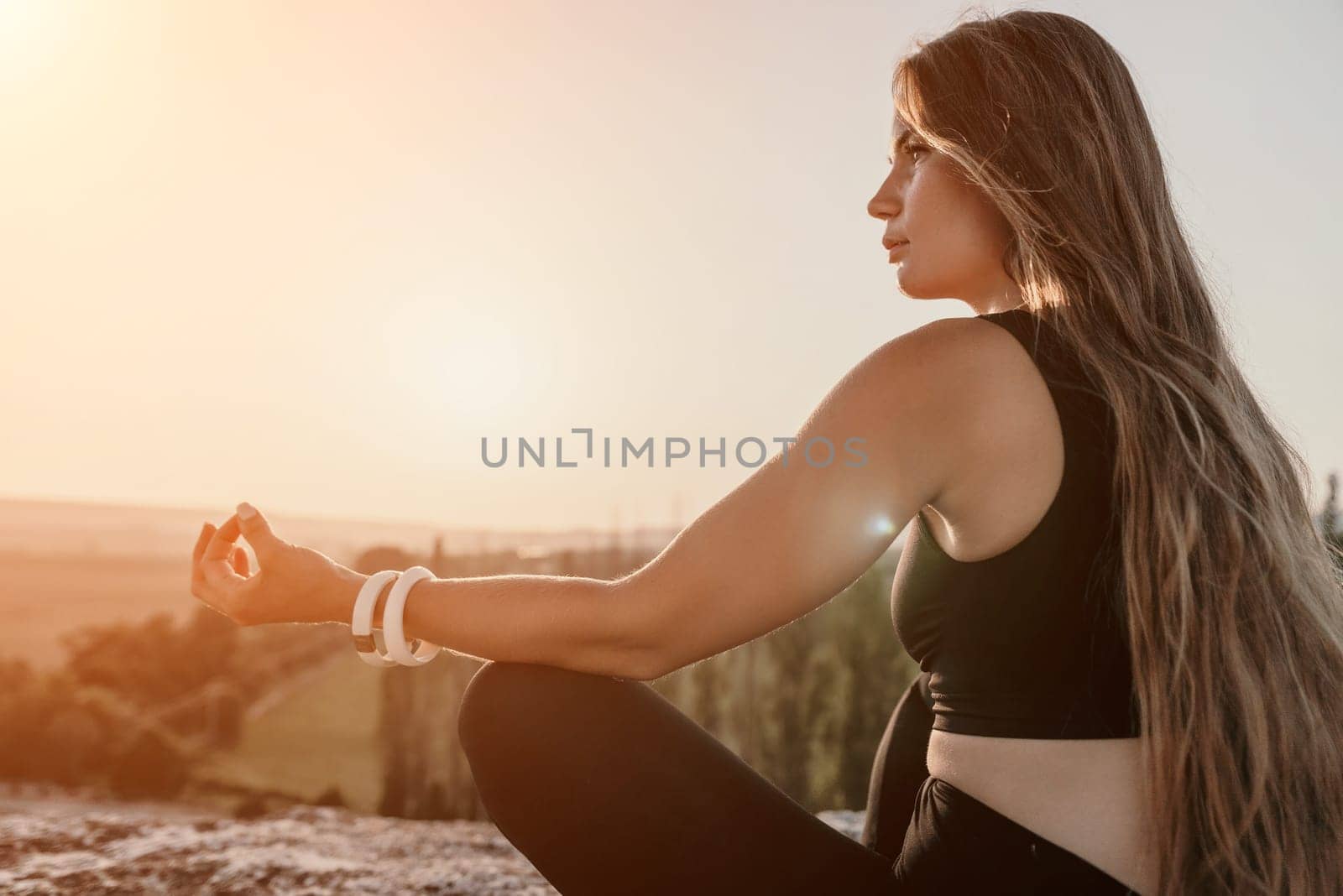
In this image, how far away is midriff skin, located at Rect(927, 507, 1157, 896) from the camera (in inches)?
40.9

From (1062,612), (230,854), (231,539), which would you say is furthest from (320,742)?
(1062,612)

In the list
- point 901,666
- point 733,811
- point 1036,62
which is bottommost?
point 901,666

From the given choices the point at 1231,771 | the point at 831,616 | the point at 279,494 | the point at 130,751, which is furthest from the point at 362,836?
the point at 1231,771

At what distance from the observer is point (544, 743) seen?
1.17 m

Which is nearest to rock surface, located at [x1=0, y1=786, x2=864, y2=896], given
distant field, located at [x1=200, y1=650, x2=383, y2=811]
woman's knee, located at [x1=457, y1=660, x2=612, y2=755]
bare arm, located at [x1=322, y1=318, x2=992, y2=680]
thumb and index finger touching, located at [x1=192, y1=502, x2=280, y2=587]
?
distant field, located at [x1=200, y1=650, x2=383, y2=811]

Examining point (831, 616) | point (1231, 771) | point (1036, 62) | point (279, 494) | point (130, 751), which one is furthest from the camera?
point (831, 616)

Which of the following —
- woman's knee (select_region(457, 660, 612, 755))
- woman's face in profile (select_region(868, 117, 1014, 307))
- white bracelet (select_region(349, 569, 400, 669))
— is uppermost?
woman's face in profile (select_region(868, 117, 1014, 307))

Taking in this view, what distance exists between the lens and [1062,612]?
1056 millimetres

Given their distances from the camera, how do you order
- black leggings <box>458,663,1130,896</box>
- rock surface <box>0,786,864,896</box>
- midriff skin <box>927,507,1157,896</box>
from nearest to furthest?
midriff skin <box>927,507,1157,896</box>
black leggings <box>458,663,1130,896</box>
rock surface <box>0,786,864,896</box>

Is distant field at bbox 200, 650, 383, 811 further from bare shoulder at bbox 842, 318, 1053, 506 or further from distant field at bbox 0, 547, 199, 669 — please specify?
bare shoulder at bbox 842, 318, 1053, 506

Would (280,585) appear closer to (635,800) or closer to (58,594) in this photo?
(635,800)

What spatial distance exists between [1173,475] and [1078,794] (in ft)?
1.24

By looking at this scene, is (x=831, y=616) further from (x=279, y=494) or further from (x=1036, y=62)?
(x=1036, y=62)

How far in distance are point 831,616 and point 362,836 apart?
73.9 inches
